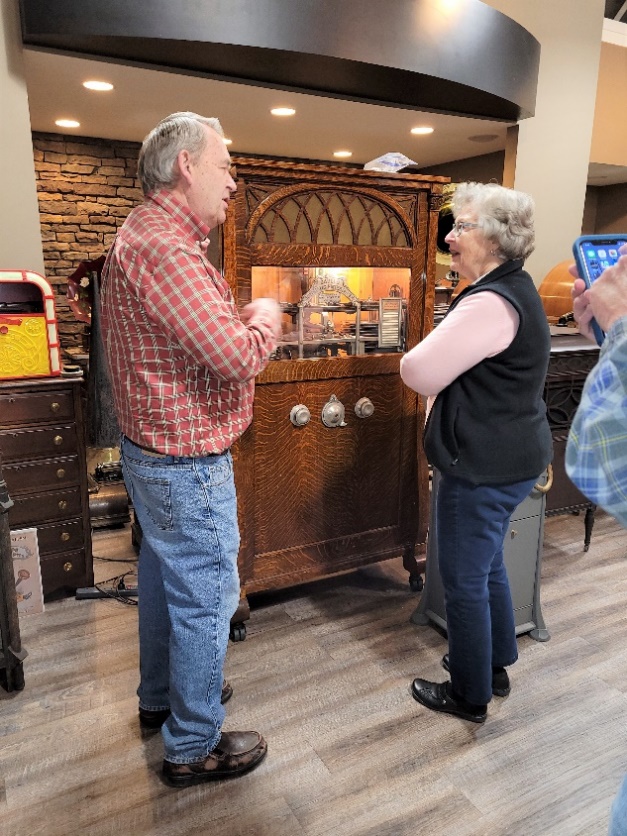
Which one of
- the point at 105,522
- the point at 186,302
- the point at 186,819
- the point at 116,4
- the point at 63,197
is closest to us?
the point at 186,302

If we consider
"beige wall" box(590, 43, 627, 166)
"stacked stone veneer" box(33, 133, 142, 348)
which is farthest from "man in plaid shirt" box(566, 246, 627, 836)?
"beige wall" box(590, 43, 627, 166)

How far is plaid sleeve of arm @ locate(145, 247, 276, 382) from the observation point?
4.51ft

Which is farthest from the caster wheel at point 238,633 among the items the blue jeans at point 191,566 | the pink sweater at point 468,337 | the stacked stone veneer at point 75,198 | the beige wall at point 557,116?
the beige wall at point 557,116

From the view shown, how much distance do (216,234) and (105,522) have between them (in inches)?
80.3

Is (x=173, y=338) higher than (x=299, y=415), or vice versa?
(x=173, y=338)

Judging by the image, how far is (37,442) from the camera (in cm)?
266

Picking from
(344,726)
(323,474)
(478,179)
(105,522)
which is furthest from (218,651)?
(478,179)

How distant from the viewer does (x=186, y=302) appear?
1.37 meters

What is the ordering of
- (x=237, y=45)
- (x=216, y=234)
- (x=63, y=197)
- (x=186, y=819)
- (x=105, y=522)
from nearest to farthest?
(x=186, y=819)
(x=216, y=234)
(x=237, y=45)
(x=105, y=522)
(x=63, y=197)

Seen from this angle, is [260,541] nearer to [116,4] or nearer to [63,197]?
[116,4]

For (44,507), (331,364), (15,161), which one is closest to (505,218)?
(331,364)

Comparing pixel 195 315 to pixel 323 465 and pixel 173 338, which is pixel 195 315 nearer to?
pixel 173 338

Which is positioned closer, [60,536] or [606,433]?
[606,433]

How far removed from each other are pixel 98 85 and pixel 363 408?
110 inches
